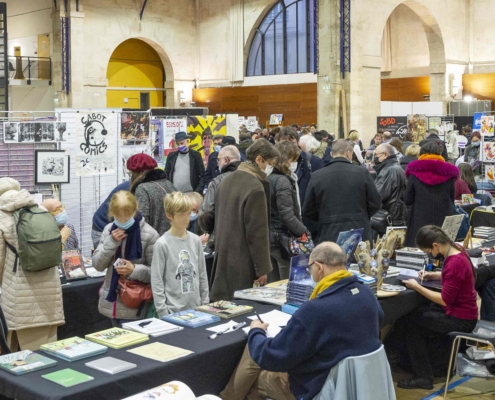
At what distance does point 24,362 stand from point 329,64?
16.1 meters

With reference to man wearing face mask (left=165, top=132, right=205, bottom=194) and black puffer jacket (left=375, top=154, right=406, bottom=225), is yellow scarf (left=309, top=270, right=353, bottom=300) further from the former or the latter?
man wearing face mask (left=165, top=132, right=205, bottom=194)

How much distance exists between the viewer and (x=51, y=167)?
663cm

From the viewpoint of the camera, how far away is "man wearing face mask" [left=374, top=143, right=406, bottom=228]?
7371mm

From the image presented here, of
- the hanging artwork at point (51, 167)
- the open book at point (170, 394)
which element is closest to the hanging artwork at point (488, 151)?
the hanging artwork at point (51, 167)

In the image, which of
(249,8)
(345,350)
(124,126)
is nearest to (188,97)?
(249,8)

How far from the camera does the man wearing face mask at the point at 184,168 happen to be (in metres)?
8.98

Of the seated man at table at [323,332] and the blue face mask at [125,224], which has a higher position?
the blue face mask at [125,224]

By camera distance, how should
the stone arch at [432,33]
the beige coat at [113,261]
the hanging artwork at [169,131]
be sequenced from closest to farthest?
the beige coat at [113,261] → the hanging artwork at [169,131] → the stone arch at [432,33]

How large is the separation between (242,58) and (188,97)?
8.23 feet

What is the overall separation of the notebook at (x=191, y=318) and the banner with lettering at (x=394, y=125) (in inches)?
509

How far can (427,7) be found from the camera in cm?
2134

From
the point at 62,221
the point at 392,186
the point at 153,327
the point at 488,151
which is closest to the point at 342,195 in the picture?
the point at 392,186

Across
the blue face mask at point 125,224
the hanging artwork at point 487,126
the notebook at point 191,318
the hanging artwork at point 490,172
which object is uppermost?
the hanging artwork at point 487,126

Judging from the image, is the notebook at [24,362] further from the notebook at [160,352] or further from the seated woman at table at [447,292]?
the seated woman at table at [447,292]
